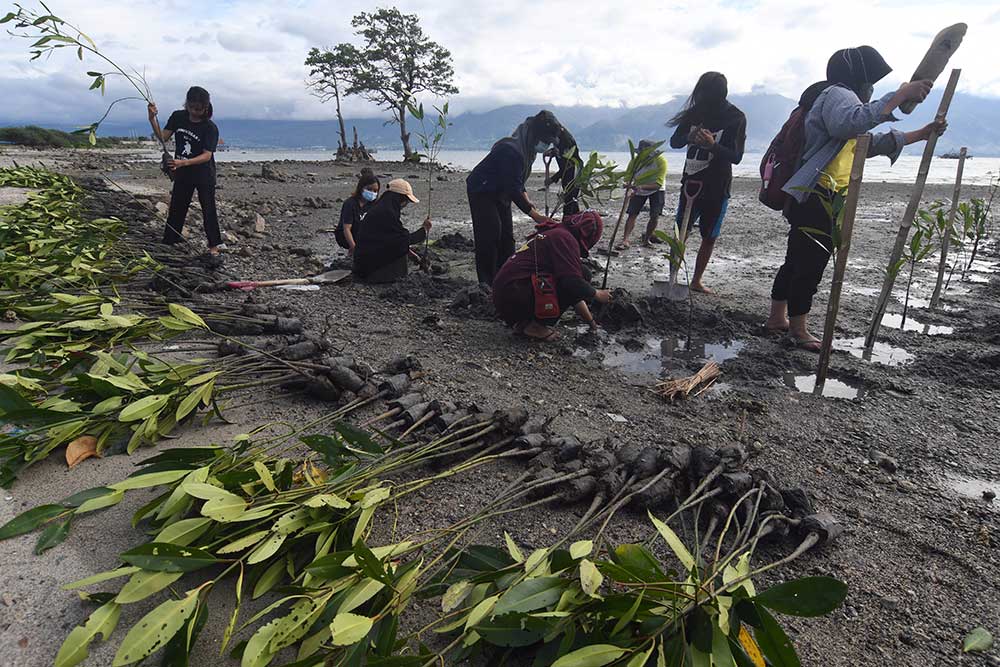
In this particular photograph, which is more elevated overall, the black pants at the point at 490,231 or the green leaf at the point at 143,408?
the black pants at the point at 490,231

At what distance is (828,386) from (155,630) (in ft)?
11.6

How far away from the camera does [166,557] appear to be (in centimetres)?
123

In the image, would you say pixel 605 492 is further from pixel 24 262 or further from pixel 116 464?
pixel 24 262

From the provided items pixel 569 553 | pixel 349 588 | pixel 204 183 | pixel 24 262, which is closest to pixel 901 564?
pixel 569 553

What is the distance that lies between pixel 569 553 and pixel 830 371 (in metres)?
2.97

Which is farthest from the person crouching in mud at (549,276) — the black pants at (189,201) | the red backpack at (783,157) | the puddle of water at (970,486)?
the black pants at (189,201)

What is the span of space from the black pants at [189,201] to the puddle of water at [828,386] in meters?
5.72

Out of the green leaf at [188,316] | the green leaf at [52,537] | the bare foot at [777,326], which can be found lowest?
the bare foot at [777,326]

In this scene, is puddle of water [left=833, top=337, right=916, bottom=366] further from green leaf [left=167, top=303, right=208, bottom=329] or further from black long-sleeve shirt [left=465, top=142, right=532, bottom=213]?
green leaf [left=167, top=303, right=208, bottom=329]

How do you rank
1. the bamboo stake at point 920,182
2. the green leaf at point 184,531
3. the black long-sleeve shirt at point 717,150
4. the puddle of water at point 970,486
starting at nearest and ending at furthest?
1. the green leaf at point 184,531
2. the puddle of water at point 970,486
3. the bamboo stake at point 920,182
4. the black long-sleeve shirt at point 717,150

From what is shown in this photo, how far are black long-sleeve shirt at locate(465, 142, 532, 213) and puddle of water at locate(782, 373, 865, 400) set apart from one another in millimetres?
2478

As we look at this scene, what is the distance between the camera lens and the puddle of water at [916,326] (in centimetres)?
416

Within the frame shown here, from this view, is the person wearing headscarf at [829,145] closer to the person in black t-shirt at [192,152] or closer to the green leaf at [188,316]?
the green leaf at [188,316]

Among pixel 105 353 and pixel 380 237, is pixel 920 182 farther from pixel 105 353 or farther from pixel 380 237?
pixel 105 353
